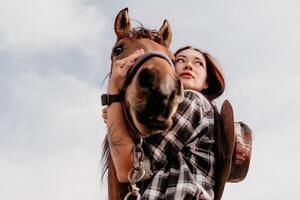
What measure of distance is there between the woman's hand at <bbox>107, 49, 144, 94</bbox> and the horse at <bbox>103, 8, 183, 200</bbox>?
5 centimetres

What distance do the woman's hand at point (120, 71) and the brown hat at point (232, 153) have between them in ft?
2.12

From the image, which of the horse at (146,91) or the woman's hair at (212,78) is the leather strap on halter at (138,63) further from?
the woman's hair at (212,78)

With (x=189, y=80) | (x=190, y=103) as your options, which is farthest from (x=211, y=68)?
(x=190, y=103)

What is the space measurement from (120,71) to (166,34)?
0.65 metres

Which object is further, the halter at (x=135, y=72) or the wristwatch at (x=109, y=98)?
the wristwatch at (x=109, y=98)

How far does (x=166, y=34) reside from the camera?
310 cm

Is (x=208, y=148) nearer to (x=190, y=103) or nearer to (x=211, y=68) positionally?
(x=190, y=103)

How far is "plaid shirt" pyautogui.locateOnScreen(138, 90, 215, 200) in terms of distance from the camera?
8.37 feet

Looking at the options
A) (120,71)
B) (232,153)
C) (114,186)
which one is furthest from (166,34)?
(114,186)

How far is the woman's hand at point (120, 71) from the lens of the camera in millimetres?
2547

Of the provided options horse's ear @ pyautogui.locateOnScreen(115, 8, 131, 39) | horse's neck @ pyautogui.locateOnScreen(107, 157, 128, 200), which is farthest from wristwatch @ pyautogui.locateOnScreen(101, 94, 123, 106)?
horse's ear @ pyautogui.locateOnScreen(115, 8, 131, 39)

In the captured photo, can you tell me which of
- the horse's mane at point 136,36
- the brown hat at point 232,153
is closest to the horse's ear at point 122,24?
the horse's mane at point 136,36

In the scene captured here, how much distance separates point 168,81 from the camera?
6.99ft

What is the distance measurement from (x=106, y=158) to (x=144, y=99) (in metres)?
0.94
